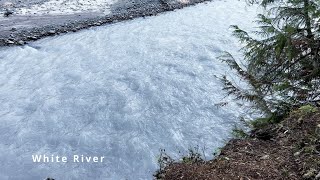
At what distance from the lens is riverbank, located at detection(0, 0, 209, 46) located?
57.7ft

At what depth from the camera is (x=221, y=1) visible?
2403cm

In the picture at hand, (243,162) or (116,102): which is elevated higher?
(243,162)

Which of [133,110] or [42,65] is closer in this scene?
[133,110]

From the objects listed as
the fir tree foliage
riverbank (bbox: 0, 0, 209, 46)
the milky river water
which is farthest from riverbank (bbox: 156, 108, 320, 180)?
riverbank (bbox: 0, 0, 209, 46)

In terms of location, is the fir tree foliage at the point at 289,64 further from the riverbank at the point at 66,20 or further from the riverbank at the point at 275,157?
the riverbank at the point at 66,20

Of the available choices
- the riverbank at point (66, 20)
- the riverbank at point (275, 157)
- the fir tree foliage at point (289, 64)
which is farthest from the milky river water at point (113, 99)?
the riverbank at point (275, 157)

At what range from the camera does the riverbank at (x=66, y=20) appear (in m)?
17.6

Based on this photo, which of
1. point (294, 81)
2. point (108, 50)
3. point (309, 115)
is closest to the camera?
point (309, 115)

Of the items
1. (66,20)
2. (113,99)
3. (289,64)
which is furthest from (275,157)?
(66,20)

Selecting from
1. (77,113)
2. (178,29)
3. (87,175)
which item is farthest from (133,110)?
(178,29)

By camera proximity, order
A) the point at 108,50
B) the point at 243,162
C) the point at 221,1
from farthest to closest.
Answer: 1. the point at 221,1
2. the point at 108,50
3. the point at 243,162

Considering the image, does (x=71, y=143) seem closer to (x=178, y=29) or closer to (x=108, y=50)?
(x=108, y=50)

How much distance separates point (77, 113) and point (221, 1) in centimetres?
1581

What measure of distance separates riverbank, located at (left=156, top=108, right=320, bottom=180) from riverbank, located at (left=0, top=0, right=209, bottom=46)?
13480 millimetres
